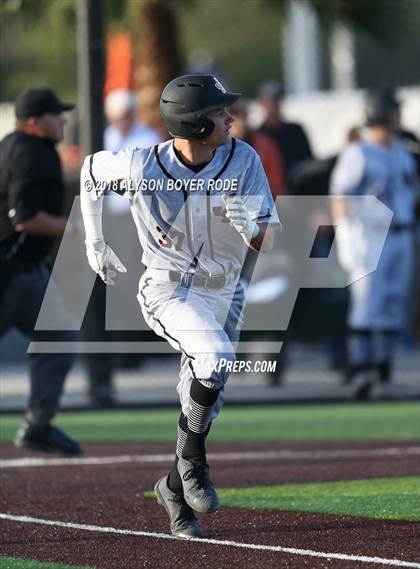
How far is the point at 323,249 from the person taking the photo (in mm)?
14617

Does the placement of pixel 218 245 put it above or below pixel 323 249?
above

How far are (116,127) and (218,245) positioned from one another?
27.8ft

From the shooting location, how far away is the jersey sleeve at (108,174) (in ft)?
22.2

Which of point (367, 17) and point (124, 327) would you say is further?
point (367, 17)

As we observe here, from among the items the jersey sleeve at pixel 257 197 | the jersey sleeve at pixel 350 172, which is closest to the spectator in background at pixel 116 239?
the jersey sleeve at pixel 350 172

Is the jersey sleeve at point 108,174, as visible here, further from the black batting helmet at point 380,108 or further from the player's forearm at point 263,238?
the black batting helmet at point 380,108

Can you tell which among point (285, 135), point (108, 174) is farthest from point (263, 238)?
point (285, 135)

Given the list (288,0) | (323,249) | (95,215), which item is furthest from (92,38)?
(95,215)

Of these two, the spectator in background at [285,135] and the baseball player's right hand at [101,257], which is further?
the spectator in background at [285,135]

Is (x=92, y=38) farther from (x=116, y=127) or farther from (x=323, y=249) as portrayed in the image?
(x=323, y=249)

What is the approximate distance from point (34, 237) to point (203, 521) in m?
3.27

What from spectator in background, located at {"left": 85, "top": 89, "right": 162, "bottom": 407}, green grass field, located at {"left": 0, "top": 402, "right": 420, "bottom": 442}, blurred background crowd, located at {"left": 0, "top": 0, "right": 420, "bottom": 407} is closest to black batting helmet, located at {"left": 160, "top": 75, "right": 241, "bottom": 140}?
green grass field, located at {"left": 0, "top": 402, "right": 420, "bottom": 442}

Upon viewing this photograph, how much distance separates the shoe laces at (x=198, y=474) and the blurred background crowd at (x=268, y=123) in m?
5.24

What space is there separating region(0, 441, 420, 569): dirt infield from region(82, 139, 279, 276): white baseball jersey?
46.6 inches
